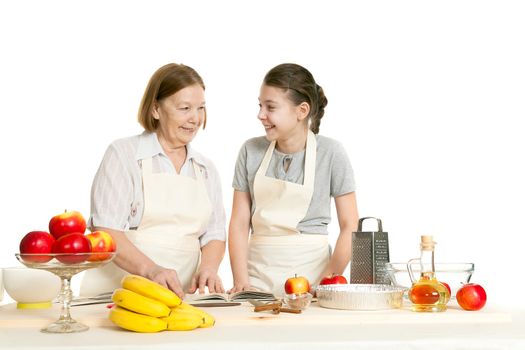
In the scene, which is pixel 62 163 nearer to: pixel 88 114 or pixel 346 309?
pixel 88 114

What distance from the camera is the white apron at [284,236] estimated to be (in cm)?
303

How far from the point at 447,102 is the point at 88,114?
86.8 inches

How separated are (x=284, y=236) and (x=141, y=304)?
1.39 m

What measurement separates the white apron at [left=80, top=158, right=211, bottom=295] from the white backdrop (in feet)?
5.12

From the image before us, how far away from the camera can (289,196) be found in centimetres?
304

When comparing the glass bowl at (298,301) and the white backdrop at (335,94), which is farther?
the white backdrop at (335,94)

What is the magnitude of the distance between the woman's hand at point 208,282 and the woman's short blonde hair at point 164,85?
626 mm

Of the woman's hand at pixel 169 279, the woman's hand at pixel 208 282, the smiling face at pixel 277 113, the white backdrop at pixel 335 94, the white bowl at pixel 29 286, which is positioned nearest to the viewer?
the white bowl at pixel 29 286

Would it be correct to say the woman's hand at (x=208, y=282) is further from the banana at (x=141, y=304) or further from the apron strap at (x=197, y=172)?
the banana at (x=141, y=304)

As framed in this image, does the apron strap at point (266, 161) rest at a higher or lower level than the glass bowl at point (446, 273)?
higher

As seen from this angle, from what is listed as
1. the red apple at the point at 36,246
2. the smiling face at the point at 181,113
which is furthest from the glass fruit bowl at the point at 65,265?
the smiling face at the point at 181,113

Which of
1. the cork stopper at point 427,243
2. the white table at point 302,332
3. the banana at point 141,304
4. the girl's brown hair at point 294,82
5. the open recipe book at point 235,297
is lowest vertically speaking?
the white table at point 302,332

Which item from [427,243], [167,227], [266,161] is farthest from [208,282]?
[427,243]

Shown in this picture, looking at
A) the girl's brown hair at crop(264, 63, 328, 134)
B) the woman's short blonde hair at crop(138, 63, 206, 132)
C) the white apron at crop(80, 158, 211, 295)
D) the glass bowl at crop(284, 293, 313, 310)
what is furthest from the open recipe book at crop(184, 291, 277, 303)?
the girl's brown hair at crop(264, 63, 328, 134)
